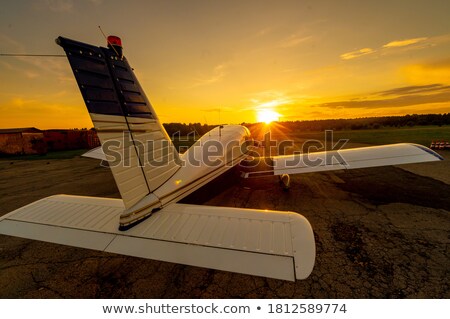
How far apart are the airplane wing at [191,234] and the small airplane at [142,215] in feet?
0.04

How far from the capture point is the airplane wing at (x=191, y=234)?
2512mm

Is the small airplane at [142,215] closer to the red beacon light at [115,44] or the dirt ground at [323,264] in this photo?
the red beacon light at [115,44]

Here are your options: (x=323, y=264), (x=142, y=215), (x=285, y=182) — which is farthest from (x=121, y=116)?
(x=285, y=182)

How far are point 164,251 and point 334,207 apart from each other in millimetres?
6124

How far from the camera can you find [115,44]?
3.71 meters

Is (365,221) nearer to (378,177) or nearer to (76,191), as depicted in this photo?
(378,177)

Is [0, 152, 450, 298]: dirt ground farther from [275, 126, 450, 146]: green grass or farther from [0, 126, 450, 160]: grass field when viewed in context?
[275, 126, 450, 146]: green grass

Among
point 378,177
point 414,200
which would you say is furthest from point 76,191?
point 378,177

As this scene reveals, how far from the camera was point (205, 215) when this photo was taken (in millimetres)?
3590

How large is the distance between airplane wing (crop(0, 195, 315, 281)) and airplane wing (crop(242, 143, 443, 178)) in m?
5.30

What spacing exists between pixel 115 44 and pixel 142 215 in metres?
3.14

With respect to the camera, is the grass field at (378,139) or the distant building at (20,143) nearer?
the grass field at (378,139)

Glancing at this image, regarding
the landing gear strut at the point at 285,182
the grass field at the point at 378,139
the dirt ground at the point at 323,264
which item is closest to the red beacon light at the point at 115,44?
the dirt ground at the point at 323,264

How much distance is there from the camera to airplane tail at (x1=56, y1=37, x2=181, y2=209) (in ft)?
10.6
